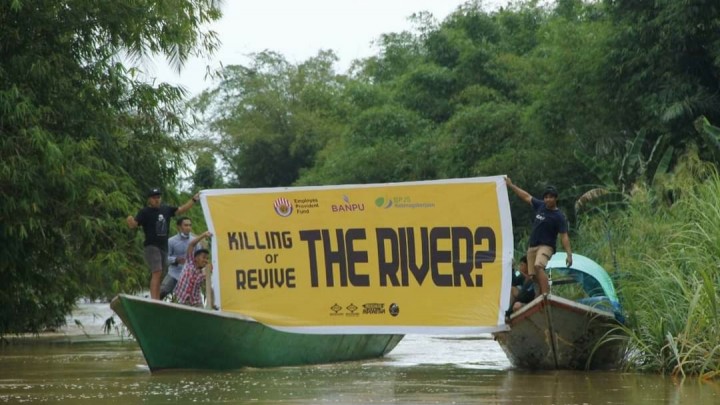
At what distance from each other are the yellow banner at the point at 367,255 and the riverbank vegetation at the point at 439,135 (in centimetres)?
159

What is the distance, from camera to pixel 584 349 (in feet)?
47.8

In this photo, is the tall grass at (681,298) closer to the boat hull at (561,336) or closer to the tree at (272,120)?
the boat hull at (561,336)

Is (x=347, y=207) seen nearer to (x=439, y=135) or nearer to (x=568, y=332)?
(x=568, y=332)

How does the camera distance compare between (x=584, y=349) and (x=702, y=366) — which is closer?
(x=702, y=366)

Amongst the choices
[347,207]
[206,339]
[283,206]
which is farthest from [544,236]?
[206,339]

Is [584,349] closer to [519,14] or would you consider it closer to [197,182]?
[519,14]

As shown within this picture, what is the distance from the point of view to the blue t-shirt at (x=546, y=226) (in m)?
14.3

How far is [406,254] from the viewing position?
47.6 feet

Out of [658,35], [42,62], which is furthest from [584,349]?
[658,35]

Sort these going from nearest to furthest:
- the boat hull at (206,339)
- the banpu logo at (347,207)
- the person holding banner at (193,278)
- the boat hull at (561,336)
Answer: the boat hull at (561,336), the boat hull at (206,339), the banpu logo at (347,207), the person holding banner at (193,278)

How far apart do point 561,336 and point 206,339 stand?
12.6 ft

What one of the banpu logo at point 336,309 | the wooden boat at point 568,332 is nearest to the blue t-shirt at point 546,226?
the wooden boat at point 568,332

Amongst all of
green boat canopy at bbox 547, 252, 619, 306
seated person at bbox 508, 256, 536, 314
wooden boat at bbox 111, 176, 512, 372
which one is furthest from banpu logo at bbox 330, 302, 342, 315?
green boat canopy at bbox 547, 252, 619, 306

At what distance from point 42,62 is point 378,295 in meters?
4.73
